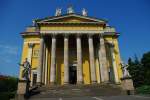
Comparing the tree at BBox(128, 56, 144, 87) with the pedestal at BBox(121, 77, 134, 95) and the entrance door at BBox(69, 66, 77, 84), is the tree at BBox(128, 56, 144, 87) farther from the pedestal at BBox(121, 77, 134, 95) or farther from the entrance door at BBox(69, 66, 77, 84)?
the pedestal at BBox(121, 77, 134, 95)

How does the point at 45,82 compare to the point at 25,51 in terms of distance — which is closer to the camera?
the point at 45,82

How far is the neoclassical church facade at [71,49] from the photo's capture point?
1136 inches

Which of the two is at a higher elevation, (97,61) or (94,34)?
(94,34)

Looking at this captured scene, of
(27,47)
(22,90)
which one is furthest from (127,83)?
(27,47)

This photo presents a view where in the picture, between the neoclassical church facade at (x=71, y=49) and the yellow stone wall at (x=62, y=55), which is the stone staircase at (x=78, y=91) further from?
the yellow stone wall at (x=62, y=55)

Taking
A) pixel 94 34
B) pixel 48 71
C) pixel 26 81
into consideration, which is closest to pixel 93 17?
pixel 94 34

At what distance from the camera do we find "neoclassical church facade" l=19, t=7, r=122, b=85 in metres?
28.8

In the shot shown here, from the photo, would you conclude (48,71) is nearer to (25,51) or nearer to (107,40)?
(25,51)

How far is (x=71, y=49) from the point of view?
3406 centimetres

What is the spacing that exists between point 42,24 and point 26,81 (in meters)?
13.4

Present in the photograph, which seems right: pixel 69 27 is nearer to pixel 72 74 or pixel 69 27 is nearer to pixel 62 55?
pixel 62 55

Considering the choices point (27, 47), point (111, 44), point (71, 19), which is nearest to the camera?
point (71, 19)

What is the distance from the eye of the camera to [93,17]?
3123cm

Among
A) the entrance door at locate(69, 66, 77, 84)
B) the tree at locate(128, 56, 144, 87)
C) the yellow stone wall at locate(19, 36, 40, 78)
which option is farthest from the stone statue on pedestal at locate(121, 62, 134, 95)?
the tree at locate(128, 56, 144, 87)
